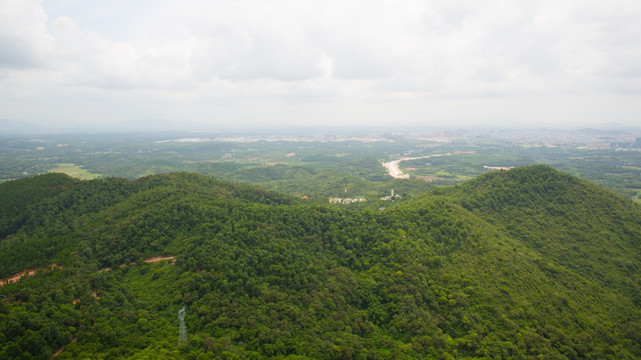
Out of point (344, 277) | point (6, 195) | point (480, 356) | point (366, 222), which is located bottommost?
point (480, 356)

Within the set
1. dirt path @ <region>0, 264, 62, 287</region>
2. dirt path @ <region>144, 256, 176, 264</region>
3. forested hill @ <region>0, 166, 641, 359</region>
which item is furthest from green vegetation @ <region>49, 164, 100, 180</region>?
dirt path @ <region>144, 256, 176, 264</region>

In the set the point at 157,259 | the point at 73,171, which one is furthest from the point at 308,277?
the point at 73,171

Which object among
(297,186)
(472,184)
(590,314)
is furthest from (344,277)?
(297,186)

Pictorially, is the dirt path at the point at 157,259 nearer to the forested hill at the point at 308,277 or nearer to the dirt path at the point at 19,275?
the forested hill at the point at 308,277

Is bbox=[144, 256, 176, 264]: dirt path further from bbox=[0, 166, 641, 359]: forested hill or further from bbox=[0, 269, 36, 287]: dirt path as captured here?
bbox=[0, 269, 36, 287]: dirt path

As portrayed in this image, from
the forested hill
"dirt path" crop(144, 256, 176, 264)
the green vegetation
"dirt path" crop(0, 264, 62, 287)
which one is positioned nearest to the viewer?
the forested hill

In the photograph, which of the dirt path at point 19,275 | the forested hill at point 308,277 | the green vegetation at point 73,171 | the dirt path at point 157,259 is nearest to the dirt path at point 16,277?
the dirt path at point 19,275

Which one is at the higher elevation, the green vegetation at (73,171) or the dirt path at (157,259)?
the green vegetation at (73,171)

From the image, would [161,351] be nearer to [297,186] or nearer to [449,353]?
[449,353]

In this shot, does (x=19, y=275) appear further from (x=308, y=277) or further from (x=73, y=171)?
(x=73, y=171)
